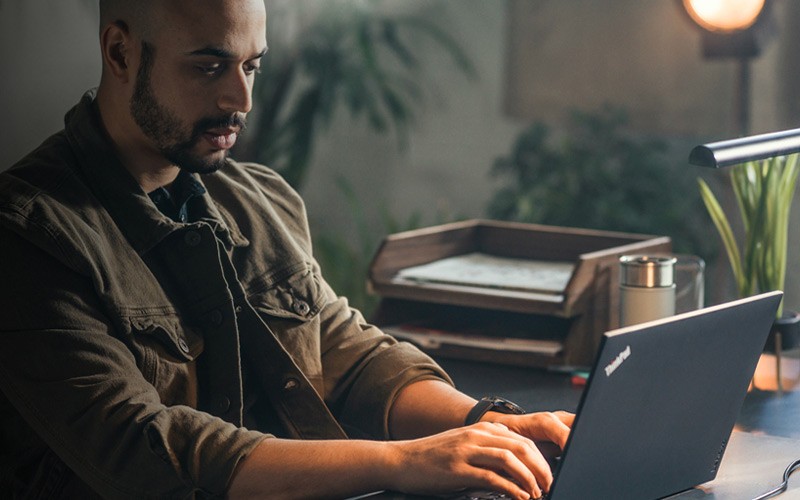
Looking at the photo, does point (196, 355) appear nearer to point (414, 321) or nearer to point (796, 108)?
point (414, 321)

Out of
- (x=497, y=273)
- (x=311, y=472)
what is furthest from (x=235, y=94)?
(x=497, y=273)

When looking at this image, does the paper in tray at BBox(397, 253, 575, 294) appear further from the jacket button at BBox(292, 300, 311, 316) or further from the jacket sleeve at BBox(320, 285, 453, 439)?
the jacket button at BBox(292, 300, 311, 316)

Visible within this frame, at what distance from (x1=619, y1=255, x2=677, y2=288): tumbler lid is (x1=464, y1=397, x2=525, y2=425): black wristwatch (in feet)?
1.38

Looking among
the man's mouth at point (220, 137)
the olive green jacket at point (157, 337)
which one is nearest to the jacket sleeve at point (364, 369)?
the olive green jacket at point (157, 337)

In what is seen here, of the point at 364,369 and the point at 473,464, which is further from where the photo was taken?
the point at 364,369

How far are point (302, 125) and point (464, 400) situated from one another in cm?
253

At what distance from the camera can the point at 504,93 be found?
4.56 metres

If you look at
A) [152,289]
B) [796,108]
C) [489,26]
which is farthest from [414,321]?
[489,26]

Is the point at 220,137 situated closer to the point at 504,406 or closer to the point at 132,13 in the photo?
the point at 132,13

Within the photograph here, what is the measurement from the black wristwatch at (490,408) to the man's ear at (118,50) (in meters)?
0.62

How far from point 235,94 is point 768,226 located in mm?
1000

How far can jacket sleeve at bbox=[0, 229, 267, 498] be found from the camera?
1.30m

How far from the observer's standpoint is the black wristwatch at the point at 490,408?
1.54 meters

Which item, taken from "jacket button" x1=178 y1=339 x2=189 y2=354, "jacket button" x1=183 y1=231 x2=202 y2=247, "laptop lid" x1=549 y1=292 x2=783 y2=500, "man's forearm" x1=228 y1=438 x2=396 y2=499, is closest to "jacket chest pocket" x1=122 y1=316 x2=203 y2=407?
"jacket button" x1=178 y1=339 x2=189 y2=354
